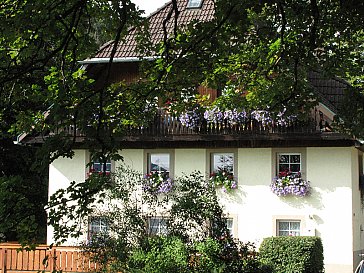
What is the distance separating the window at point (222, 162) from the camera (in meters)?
25.0

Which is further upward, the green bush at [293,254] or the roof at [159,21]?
the roof at [159,21]

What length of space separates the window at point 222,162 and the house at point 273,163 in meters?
0.03

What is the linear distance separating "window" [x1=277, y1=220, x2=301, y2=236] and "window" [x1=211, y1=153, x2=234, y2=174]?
211cm

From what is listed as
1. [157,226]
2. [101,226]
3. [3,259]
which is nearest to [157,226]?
[157,226]

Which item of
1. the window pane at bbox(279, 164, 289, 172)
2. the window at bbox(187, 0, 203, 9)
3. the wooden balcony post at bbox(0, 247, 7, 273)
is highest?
the window at bbox(187, 0, 203, 9)

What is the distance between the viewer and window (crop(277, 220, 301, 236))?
24.2m

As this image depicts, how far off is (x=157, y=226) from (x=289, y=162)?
9.28 m

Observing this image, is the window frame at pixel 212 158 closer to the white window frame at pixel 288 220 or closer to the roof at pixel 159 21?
the white window frame at pixel 288 220

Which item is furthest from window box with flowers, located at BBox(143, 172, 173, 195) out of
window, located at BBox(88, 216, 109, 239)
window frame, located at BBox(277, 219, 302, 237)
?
window, located at BBox(88, 216, 109, 239)

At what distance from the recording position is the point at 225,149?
24969 mm

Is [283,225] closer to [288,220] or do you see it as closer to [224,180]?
[288,220]

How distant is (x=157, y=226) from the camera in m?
16.0

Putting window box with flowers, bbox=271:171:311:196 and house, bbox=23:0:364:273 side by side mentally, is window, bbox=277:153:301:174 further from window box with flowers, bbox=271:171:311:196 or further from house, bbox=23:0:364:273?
window box with flowers, bbox=271:171:311:196

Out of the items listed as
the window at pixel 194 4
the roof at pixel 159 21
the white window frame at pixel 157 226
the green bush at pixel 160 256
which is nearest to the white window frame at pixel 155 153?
the roof at pixel 159 21
